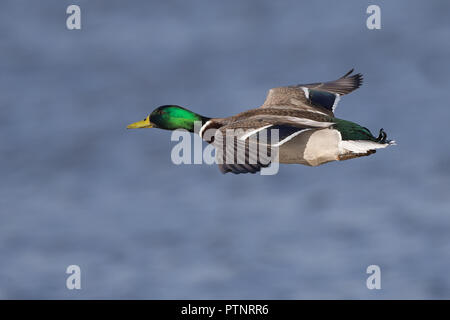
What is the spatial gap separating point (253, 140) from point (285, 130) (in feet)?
1.68

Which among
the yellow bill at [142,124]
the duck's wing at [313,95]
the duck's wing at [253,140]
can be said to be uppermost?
the duck's wing at [313,95]

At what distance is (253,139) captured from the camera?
34.1 feet

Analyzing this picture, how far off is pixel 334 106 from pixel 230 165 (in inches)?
135

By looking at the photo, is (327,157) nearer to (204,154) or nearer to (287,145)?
(287,145)

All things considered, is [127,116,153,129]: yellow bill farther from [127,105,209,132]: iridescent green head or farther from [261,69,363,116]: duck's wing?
[261,69,363,116]: duck's wing

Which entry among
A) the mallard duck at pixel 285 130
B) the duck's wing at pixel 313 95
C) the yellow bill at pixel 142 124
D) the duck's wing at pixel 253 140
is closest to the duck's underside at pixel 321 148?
the mallard duck at pixel 285 130

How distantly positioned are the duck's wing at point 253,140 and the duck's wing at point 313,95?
181 cm

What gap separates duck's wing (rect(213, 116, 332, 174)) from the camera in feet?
32.8

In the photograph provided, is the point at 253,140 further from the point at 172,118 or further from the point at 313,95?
the point at 313,95

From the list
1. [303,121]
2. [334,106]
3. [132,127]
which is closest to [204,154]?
[303,121]

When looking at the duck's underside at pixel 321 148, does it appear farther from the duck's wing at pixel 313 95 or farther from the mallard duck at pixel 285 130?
the duck's wing at pixel 313 95

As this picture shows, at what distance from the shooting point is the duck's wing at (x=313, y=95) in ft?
42.7

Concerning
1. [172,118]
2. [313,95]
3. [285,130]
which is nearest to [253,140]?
[285,130]

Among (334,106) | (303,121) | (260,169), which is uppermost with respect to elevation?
(334,106)
